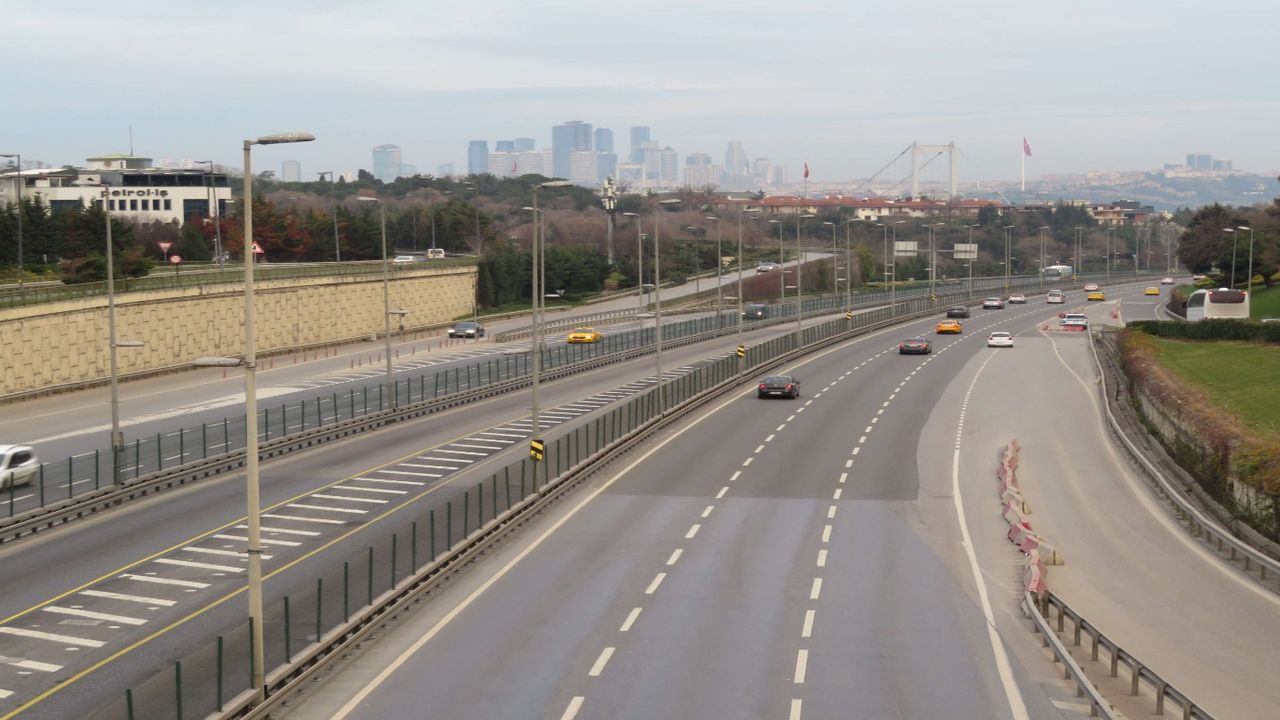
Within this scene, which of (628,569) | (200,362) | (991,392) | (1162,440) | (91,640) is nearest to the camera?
(200,362)

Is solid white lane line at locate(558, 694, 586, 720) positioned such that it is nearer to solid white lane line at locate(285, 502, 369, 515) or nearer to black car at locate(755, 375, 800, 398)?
solid white lane line at locate(285, 502, 369, 515)

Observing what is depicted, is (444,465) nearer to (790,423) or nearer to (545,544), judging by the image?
(545,544)

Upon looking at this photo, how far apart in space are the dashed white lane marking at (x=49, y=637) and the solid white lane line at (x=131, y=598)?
242 cm

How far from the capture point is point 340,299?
301ft

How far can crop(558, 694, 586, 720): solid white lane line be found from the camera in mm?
20844

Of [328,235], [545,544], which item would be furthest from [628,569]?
[328,235]

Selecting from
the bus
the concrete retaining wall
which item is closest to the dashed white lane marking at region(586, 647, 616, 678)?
the concrete retaining wall

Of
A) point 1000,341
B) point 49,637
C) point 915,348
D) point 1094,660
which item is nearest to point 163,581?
point 49,637

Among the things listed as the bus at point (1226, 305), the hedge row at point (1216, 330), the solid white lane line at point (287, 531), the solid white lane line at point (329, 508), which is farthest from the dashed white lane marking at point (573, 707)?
the bus at point (1226, 305)

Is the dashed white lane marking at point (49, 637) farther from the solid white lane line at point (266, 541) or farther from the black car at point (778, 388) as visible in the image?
the black car at point (778, 388)

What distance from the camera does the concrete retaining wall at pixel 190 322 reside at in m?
60.3

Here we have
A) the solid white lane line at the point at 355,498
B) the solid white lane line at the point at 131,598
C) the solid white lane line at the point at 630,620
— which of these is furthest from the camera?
the solid white lane line at the point at 355,498

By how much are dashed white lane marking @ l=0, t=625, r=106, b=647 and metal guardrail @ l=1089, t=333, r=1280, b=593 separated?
2340cm

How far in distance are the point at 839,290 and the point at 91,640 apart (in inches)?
5363
